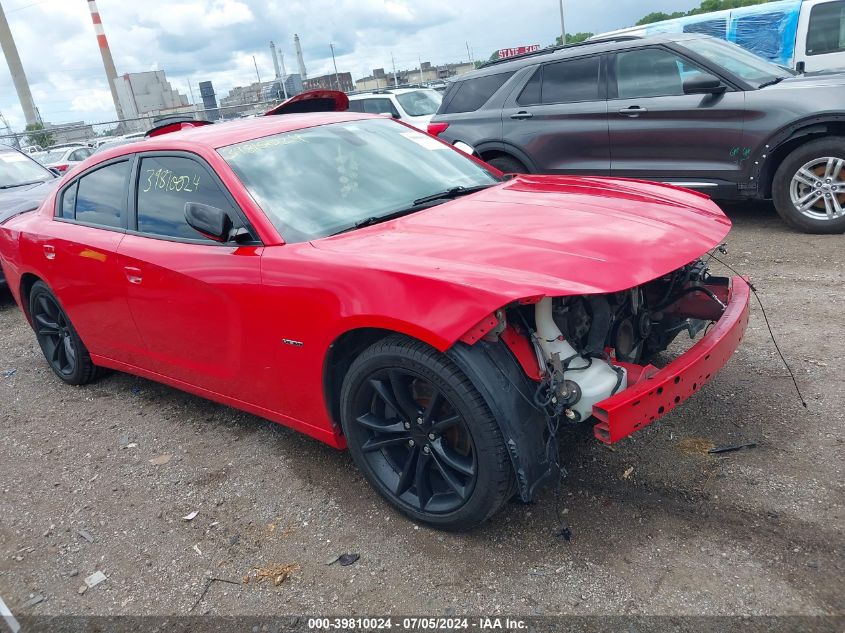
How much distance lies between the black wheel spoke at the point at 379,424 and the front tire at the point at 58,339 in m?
2.74

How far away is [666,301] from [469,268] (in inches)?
48.6

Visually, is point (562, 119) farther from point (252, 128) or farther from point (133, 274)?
point (133, 274)

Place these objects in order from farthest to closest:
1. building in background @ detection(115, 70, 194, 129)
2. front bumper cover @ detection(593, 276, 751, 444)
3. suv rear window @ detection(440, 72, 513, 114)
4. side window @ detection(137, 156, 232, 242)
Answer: building in background @ detection(115, 70, 194, 129) < suv rear window @ detection(440, 72, 513, 114) < side window @ detection(137, 156, 232, 242) < front bumper cover @ detection(593, 276, 751, 444)

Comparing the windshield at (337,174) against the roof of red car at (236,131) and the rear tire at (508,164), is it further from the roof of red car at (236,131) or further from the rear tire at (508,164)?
the rear tire at (508,164)

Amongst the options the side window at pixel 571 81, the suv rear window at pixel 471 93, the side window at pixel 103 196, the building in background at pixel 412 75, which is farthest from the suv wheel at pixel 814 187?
the building in background at pixel 412 75

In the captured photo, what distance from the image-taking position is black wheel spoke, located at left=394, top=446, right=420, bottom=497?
9.20 ft

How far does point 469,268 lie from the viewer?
2.49 meters

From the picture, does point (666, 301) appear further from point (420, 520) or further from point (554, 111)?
point (554, 111)

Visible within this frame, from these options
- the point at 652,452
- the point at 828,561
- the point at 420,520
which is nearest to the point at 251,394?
the point at 420,520

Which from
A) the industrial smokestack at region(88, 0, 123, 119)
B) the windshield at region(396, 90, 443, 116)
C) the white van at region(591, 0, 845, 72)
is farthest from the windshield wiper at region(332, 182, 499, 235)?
the industrial smokestack at region(88, 0, 123, 119)

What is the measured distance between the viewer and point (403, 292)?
2.54 meters

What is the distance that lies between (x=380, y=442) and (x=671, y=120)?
526cm

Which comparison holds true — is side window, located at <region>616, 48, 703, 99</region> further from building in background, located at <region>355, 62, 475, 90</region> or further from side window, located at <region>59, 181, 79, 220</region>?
building in background, located at <region>355, 62, 475, 90</region>

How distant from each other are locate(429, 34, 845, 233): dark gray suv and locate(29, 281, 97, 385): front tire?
4.72 metres
